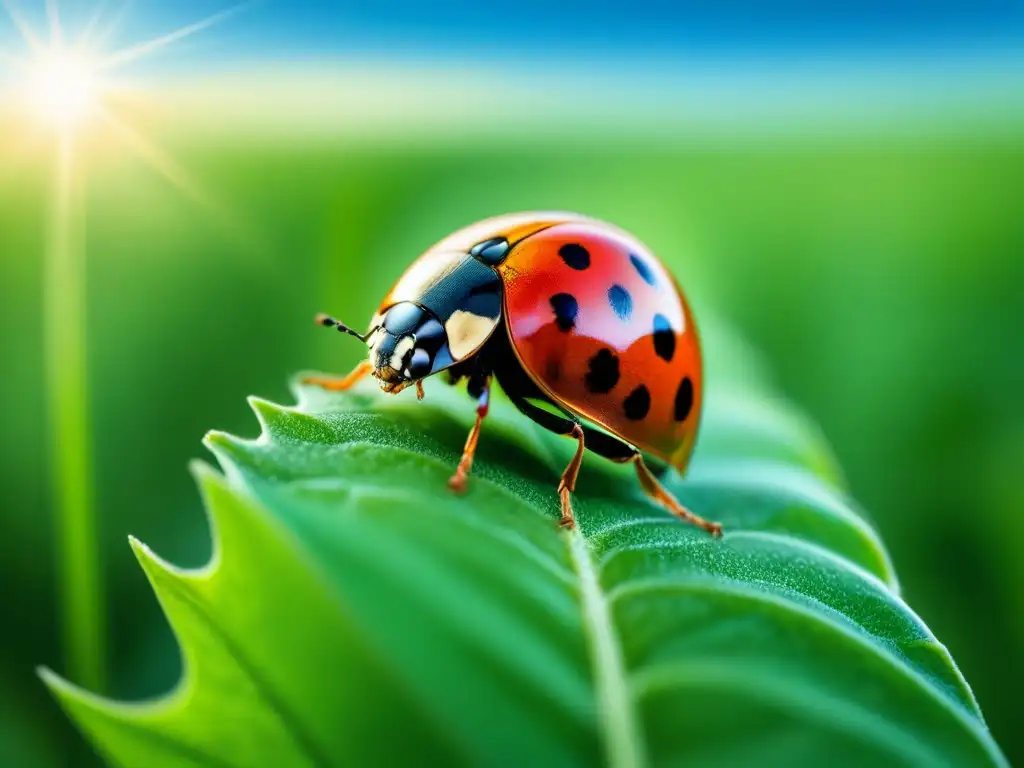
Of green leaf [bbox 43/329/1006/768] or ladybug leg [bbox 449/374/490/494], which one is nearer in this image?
green leaf [bbox 43/329/1006/768]

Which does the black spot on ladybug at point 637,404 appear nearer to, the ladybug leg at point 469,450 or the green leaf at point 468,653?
the ladybug leg at point 469,450

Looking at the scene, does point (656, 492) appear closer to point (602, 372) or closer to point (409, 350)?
point (602, 372)

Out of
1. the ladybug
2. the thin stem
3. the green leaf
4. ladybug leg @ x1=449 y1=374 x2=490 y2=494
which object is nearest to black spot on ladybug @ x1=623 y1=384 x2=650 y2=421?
the ladybug

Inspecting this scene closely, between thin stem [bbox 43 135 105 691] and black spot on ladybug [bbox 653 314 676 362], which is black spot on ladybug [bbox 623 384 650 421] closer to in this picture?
black spot on ladybug [bbox 653 314 676 362]

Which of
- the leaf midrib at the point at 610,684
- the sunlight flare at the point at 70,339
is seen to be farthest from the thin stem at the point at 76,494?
the leaf midrib at the point at 610,684

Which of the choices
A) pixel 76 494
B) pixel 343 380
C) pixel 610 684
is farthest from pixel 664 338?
pixel 76 494

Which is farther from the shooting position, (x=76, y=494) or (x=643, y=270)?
(x=76, y=494)
